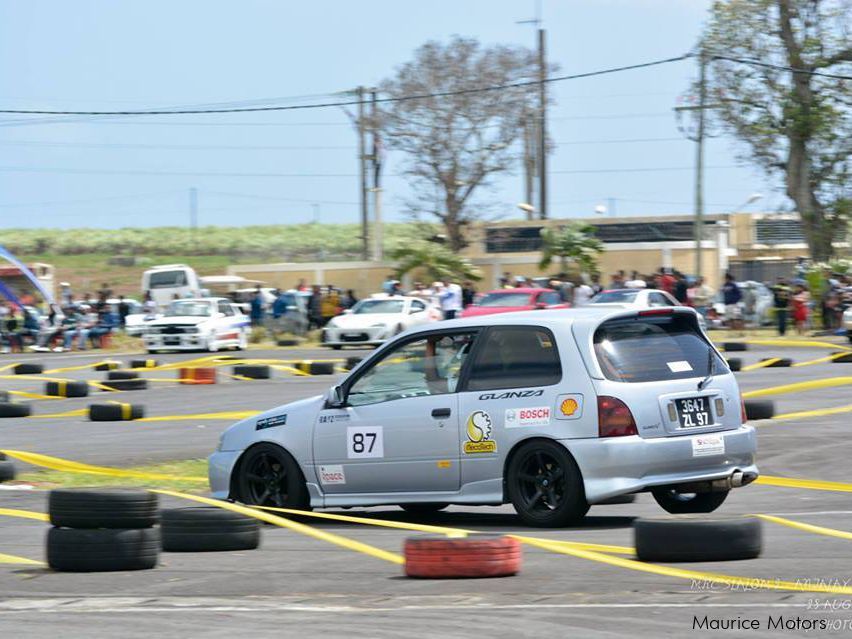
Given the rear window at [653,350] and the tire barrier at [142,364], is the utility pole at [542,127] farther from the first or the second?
the rear window at [653,350]

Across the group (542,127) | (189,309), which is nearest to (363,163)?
(542,127)

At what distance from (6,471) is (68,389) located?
10240 millimetres

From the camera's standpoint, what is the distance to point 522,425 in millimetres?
9391

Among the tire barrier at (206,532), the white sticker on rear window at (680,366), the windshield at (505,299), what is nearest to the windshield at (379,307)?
the windshield at (505,299)

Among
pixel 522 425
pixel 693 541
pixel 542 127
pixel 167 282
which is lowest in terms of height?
pixel 693 541

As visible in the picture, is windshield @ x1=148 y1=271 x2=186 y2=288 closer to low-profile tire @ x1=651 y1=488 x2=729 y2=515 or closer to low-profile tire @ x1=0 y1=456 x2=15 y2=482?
low-profile tire @ x1=0 y1=456 x2=15 y2=482

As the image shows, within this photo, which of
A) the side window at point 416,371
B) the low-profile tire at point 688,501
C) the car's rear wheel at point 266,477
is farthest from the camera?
the car's rear wheel at point 266,477

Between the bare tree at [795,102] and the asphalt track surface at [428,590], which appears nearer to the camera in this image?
the asphalt track surface at [428,590]

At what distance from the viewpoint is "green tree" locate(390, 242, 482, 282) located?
49438 millimetres

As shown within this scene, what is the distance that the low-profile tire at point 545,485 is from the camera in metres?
9.12

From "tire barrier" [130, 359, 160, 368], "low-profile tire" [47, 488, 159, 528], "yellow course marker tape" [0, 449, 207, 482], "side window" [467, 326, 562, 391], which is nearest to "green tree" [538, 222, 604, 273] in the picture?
"tire barrier" [130, 359, 160, 368]

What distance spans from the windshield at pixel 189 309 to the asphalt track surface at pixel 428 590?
24.9 m

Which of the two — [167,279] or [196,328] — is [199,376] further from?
[167,279]

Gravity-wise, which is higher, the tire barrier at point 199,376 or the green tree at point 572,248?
the green tree at point 572,248
